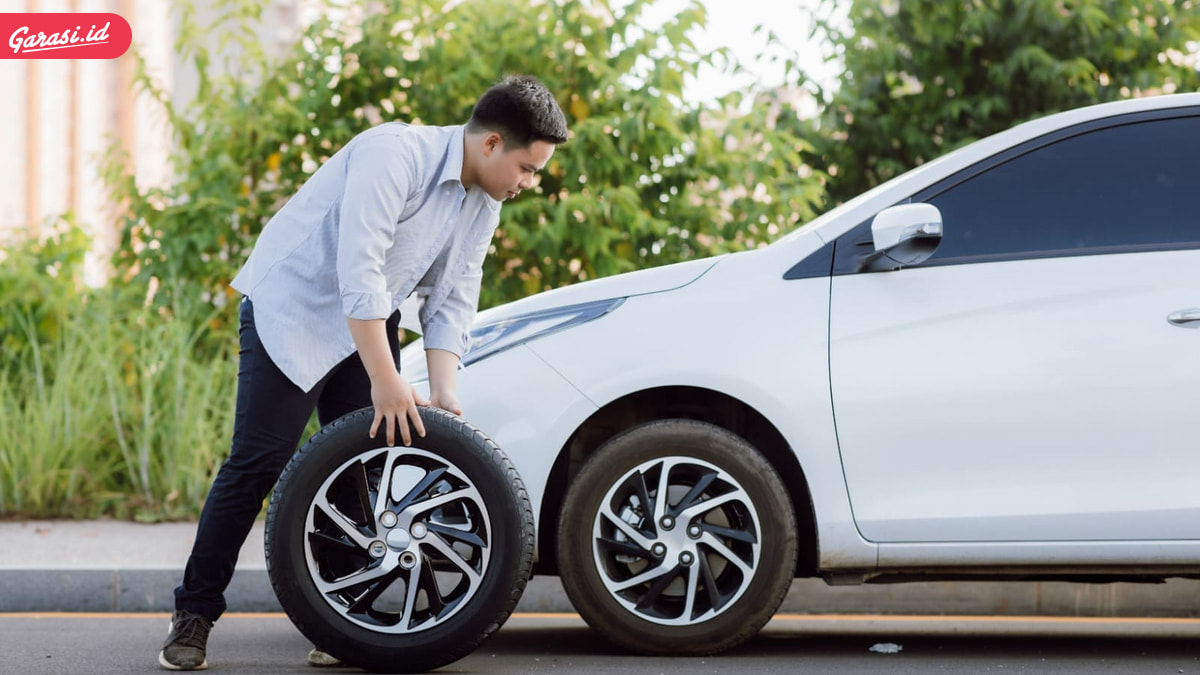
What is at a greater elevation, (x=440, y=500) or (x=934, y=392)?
(x=934, y=392)

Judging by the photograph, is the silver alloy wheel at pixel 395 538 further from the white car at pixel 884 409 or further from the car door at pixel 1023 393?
the car door at pixel 1023 393

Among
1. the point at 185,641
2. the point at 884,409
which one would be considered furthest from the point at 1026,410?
the point at 185,641

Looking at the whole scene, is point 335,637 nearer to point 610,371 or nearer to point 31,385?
point 610,371

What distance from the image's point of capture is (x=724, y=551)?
3951 millimetres

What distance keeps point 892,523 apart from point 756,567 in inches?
16.2

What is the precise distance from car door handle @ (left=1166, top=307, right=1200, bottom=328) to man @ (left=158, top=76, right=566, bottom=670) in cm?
184

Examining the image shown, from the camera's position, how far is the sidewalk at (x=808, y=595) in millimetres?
5168

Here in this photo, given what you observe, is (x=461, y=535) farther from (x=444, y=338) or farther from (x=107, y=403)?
(x=107, y=403)

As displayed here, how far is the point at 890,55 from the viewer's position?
8789mm

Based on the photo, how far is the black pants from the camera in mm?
3631

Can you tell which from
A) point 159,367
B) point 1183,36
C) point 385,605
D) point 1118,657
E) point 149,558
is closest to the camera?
point 1118,657

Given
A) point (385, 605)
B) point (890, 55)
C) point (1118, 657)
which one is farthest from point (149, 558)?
point (890, 55)

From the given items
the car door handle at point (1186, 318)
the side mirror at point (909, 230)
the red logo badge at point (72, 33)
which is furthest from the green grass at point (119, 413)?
the car door handle at point (1186, 318)

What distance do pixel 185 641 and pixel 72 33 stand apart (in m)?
8.78
